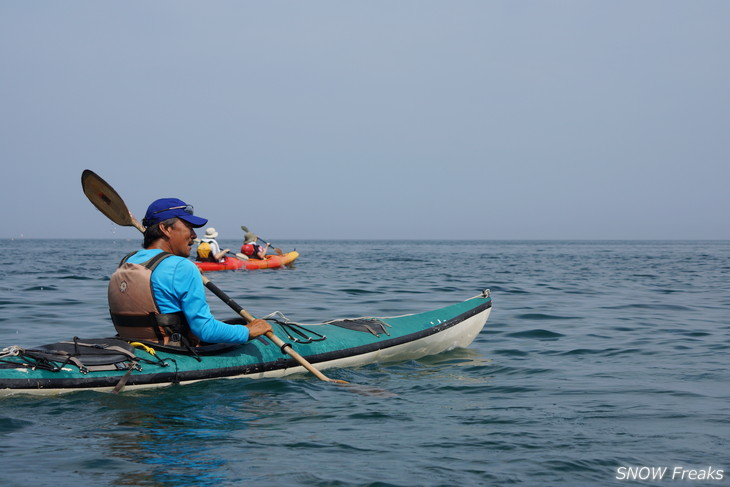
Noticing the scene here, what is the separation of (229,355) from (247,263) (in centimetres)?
1659

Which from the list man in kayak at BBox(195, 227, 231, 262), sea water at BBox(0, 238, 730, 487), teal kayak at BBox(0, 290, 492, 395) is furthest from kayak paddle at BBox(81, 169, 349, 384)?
man in kayak at BBox(195, 227, 231, 262)

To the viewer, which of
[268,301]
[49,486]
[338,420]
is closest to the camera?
[49,486]

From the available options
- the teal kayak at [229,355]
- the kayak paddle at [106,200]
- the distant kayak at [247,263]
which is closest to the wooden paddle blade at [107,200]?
the kayak paddle at [106,200]

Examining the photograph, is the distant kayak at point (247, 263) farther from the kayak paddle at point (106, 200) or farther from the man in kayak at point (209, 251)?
the kayak paddle at point (106, 200)

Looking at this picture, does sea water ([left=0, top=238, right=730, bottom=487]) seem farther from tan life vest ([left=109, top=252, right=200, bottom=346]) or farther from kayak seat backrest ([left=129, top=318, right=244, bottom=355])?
tan life vest ([left=109, top=252, right=200, bottom=346])

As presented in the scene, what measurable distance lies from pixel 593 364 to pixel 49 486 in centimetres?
553

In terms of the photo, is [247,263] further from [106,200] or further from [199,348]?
[199,348]

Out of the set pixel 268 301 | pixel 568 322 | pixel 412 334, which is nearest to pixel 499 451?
pixel 412 334

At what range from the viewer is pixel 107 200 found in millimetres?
6949

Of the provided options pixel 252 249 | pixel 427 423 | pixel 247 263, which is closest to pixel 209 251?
pixel 247 263

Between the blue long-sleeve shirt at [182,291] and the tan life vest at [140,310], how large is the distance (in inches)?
1.8

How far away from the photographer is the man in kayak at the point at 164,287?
495 cm

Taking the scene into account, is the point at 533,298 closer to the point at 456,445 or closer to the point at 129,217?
the point at 129,217

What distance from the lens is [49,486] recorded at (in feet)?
11.0
